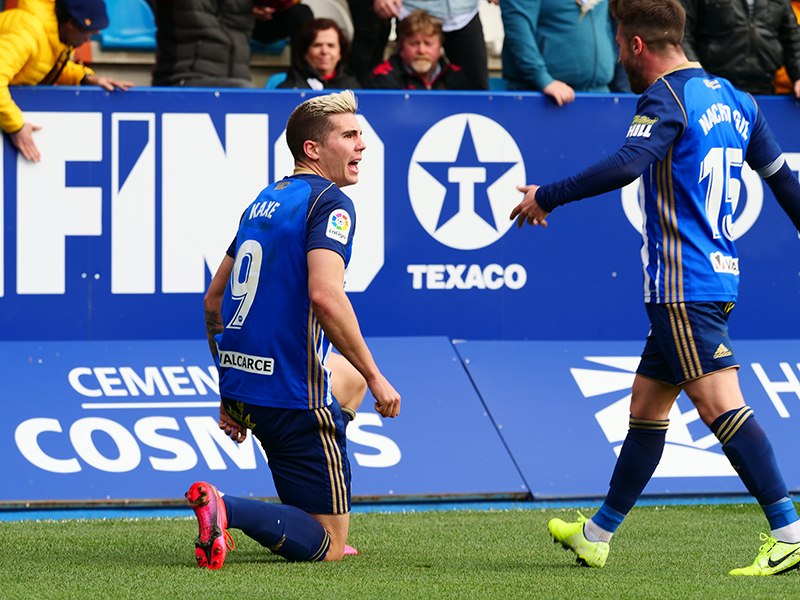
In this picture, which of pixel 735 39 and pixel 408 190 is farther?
pixel 735 39

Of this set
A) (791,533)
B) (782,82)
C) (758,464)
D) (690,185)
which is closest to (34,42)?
(690,185)

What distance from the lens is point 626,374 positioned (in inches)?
239

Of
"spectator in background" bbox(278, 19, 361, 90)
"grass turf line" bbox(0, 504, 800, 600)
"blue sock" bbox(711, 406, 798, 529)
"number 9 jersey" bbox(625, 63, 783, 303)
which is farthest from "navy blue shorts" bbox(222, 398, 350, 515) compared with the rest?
"spectator in background" bbox(278, 19, 361, 90)

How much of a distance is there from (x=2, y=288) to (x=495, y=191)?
2.83m

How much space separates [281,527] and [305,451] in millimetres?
256

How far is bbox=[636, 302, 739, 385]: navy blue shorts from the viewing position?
3.52 meters

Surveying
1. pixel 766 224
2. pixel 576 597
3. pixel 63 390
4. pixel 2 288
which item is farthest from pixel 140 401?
pixel 766 224

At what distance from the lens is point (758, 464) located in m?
3.48

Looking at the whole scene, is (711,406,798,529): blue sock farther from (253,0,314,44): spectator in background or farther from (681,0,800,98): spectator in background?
(253,0,314,44): spectator in background

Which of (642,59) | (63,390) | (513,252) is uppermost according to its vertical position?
(642,59)

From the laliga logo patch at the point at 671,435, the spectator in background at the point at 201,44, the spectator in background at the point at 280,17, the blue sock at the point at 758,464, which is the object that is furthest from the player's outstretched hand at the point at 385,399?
the spectator in background at the point at 280,17

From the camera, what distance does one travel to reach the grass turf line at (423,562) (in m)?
3.15

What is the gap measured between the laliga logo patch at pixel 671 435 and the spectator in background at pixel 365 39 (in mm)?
2498

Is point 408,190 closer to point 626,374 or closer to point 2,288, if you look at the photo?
point 626,374
